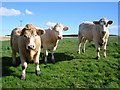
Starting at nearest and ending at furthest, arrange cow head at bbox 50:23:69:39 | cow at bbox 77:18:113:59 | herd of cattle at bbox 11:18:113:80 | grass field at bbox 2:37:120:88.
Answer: grass field at bbox 2:37:120:88, herd of cattle at bbox 11:18:113:80, cow head at bbox 50:23:69:39, cow at bbox 77:18:113:59

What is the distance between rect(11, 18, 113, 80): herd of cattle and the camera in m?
7.35

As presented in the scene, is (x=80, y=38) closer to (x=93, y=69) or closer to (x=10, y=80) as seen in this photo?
(x=93, y=69)

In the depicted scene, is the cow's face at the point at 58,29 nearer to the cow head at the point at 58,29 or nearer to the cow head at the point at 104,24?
the cow head at the point at 58,29

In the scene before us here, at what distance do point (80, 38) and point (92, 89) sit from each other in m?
8.39

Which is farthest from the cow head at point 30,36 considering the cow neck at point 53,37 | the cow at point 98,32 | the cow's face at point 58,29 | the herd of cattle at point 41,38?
the cow at point 98,32

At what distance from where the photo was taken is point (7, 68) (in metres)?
8.57

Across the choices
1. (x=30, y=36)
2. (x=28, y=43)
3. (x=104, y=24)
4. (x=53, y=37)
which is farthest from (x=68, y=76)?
(x=104, y=24)

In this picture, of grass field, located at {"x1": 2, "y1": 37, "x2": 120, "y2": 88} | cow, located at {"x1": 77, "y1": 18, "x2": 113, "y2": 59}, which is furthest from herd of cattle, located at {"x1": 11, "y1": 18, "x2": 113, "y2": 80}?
grass field, located at {"x1": 2, "y1": 37, "x2": 120, "y2": 88}

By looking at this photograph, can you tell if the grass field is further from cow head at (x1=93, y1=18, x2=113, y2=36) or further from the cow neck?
cow head at (x1=93, y1=18, x2=113, y2=36)

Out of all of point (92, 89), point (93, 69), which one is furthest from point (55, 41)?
point (92, 89)

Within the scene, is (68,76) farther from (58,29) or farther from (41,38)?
(41,38)

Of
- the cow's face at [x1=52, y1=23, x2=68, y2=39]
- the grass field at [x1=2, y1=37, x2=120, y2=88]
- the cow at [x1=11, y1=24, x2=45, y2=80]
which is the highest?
the cow's face at [x1=52, y1=23, x2=68, y2=39]

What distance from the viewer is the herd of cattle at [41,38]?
24.1 feet

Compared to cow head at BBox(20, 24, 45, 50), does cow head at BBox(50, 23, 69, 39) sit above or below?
above
